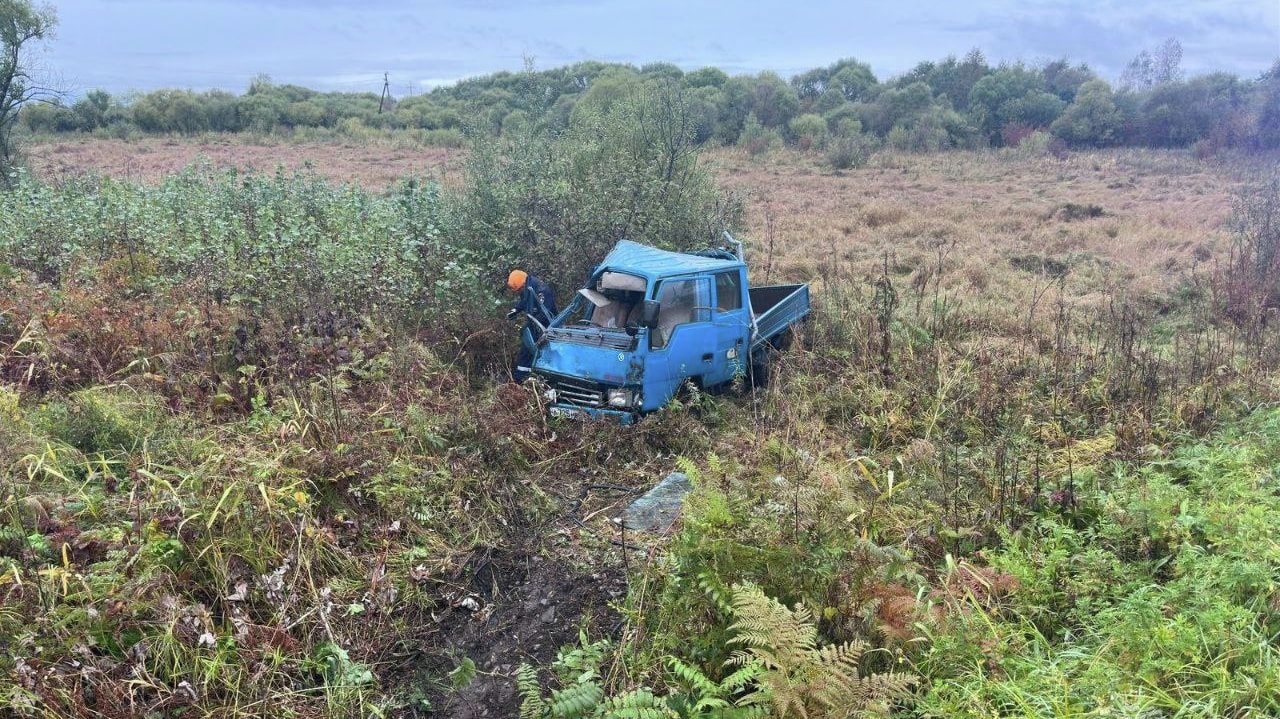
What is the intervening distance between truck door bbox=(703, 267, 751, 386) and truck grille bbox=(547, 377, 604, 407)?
1.21m

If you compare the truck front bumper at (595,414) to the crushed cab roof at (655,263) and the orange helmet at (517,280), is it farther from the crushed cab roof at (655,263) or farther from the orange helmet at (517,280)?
the orange helmet at (517,280)

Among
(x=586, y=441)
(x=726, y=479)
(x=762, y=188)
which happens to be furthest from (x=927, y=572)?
(x=762, y=188)

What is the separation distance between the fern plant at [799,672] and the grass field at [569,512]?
17 millimetres

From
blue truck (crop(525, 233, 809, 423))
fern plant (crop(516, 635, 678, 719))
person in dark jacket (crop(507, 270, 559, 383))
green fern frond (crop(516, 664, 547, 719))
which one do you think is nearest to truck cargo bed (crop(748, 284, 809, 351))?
blue truck (crop(525, 233, 809, 423))

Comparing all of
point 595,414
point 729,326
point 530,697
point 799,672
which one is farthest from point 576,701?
point 729,326

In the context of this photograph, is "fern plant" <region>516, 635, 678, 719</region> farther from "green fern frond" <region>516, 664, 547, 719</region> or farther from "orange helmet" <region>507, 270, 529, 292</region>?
"orange helmet" <region>507, 270, 529, 292</region>

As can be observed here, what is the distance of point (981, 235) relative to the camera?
15141 millimetres

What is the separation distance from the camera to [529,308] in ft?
26.0

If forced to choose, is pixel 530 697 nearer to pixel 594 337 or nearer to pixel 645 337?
pixel 645 337

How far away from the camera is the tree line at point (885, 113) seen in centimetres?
3322

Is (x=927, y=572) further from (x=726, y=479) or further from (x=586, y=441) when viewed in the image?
(x=586, y=441)

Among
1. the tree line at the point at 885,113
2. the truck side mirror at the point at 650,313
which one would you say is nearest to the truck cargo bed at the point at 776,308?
the truck side mirror at the point at 650,313

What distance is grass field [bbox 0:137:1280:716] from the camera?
342 cm

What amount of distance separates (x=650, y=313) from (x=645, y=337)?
9.1 inches
